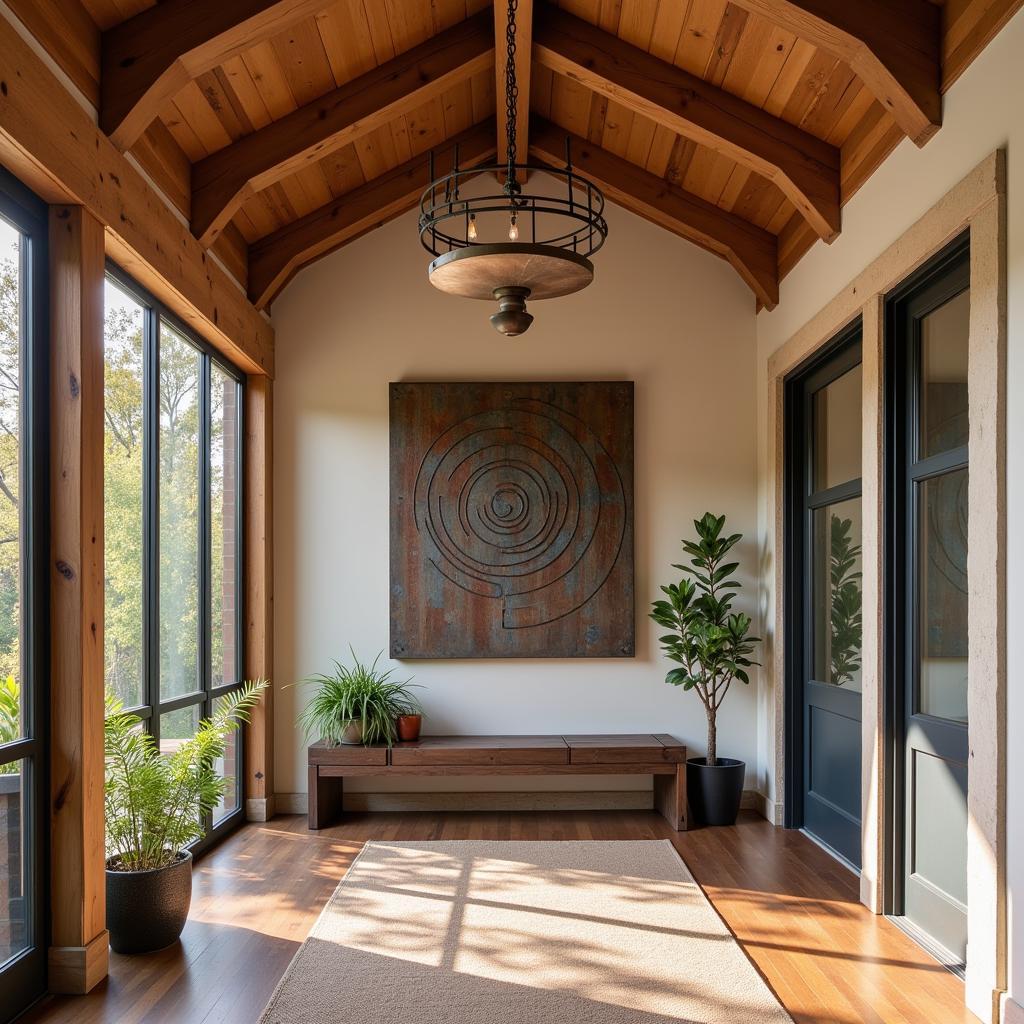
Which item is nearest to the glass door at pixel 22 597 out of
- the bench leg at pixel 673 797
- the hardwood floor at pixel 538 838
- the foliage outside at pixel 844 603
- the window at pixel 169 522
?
the hardwood floor at pixel 538 838

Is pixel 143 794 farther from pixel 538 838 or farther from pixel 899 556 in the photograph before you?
pixel 899 556

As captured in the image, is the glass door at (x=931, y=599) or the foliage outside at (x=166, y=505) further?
the foliage outside at (x=166, y=505)

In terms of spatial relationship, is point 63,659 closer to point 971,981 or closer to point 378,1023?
point 378,1023

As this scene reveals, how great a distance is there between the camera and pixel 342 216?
588 centimetres

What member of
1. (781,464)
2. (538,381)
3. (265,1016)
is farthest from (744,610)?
(265,1016)

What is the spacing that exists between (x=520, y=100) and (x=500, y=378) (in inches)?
63.2

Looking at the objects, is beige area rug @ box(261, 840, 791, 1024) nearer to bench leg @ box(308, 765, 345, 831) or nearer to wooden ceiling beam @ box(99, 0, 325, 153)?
bench leg @ box(308, 765, 345, 831)

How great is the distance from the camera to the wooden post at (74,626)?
3363 millimetres

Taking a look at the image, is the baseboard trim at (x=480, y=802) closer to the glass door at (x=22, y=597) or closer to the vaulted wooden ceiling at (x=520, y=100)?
the glass door at (x=22, y=597)

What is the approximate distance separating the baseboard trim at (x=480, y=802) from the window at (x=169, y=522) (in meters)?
0.44

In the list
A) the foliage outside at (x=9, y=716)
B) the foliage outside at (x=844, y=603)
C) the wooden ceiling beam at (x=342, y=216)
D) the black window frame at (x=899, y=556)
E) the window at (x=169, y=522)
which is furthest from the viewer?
the wooden ceiling beam at (x=342, y=216)

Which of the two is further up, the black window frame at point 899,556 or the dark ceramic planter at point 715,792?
the black window frame at point 899,556

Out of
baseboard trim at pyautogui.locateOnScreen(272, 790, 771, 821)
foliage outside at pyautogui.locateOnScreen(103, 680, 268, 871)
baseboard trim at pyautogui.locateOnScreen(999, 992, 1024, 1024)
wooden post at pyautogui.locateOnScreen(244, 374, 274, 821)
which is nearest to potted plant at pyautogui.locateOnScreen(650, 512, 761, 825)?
baseboard trim at pyautogui.locateOnScreen(272, 790, 771, 821)

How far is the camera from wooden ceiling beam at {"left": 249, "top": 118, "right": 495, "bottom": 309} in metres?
5.82
